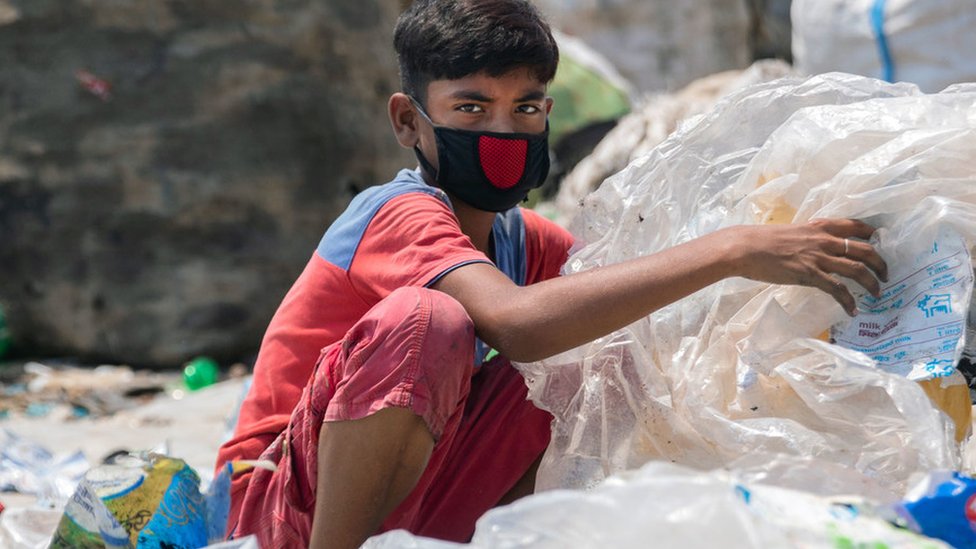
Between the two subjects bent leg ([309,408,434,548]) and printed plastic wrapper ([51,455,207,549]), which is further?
printed plastic wrapper ([51,455,207,549])

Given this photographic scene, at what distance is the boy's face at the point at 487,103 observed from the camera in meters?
2.05

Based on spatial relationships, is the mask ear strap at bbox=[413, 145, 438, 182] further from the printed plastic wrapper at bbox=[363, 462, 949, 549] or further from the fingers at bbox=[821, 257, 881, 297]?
the printed plastic wrapper at bbox=[363, 462, 949, 549]

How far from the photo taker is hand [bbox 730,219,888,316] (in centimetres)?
163

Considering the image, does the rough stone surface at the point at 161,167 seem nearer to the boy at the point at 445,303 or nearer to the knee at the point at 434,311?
the boy at the point at 445,303

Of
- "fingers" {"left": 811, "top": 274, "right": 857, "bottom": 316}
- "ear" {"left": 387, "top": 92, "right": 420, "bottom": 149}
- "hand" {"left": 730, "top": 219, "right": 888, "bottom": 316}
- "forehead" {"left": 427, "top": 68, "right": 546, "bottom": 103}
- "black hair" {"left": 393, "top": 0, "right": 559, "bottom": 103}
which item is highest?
"black hair" {"left": 393, "top": 0, "right": 559, "bottom": 103}

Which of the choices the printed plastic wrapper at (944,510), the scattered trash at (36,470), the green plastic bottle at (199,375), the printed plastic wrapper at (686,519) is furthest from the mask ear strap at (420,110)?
the green plastic bottle at (199,375)

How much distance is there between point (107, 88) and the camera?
196 inches

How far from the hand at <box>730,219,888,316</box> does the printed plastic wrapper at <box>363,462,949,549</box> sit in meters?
0.37

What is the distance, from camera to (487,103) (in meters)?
2.05

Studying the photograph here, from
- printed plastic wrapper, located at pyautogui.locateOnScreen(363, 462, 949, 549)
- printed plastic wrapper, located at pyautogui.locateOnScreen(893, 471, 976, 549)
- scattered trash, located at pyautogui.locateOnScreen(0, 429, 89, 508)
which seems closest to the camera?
printed plastic wrapper, located at pyautogui.locateOnScreen(363, 462, 949, 549)

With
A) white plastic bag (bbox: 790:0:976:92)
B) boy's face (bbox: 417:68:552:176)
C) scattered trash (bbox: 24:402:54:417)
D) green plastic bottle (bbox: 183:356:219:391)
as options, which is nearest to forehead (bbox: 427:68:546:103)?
boy's face (bbox: 417:68:552:176)

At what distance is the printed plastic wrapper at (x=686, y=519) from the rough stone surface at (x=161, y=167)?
3.90m

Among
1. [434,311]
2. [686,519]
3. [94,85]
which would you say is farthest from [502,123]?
[94,85]

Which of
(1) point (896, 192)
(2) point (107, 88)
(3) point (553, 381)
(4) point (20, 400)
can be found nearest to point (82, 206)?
(2) point (107, 88)
